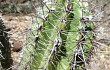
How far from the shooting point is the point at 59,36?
7.09ft

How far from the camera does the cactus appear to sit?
7.16ft

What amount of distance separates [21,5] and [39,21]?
4221 millimetres

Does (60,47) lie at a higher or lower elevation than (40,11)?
lower

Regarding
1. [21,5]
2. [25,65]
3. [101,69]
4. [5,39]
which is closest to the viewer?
[25,65]

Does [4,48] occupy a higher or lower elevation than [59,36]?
lower

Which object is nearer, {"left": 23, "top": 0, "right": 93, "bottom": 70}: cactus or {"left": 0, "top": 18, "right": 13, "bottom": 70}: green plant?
{"left": 23, "top": 0, "right": 93, "bottom": 70}: cactus

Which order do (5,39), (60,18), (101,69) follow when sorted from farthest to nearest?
(101,69) < (5,39) < (60,18)

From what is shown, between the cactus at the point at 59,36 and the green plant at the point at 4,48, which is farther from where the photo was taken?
the green plant at the point at 4,48

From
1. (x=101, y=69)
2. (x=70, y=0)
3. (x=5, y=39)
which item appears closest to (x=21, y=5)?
(x=101, y=69)

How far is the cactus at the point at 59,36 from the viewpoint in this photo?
2.18m

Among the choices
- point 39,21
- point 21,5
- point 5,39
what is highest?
point 39,21

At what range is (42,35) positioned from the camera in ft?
7.34

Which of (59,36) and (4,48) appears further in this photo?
(4,48)

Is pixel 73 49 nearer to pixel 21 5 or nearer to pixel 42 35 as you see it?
pixel 42 35
